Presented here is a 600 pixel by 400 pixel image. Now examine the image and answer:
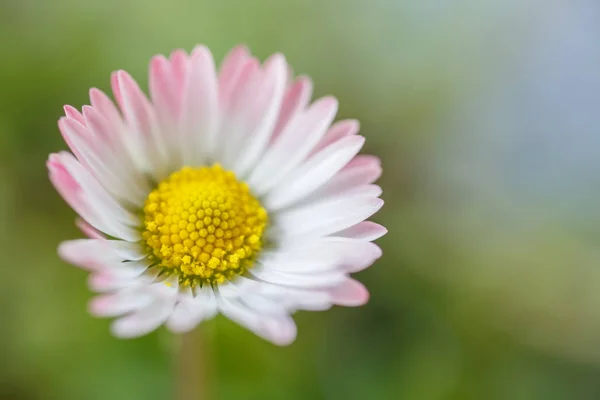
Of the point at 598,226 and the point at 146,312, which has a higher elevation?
the point at 598,226

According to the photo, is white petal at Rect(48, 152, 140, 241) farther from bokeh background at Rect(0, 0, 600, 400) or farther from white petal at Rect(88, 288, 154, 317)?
bokeh background at Rect(0, 0, 600, 400)

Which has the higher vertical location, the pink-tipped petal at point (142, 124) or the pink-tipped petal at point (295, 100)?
the pink-tipped petal at point (295, 100)

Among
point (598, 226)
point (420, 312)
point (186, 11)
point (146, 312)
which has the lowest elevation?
point (146, 312)

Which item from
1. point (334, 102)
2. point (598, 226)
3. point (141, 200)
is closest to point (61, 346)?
point (141, 200)

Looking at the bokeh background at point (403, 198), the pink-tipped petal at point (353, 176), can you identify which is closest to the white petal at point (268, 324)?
the pink-tipped petal at point (353, 176)

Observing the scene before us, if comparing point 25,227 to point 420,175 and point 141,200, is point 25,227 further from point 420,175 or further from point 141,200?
point 420,175

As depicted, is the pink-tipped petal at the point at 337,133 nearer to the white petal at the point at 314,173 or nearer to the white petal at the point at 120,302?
the white petal at the point at 314,173
